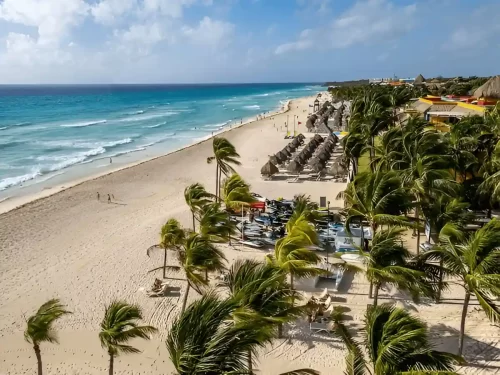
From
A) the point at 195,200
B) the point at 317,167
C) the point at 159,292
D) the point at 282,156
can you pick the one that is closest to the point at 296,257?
the point at 159,292

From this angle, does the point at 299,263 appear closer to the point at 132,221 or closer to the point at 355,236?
the point at 355,236

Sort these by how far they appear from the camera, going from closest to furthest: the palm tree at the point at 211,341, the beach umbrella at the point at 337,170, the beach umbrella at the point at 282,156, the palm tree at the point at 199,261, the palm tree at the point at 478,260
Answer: the palm tree at the point at 211,341 → the palm tree at the point at 478,260 → the palm tree at the point at 199,261 → the beach umbrella at the point at 337,170 → the beach umbrella at the point at 282,156

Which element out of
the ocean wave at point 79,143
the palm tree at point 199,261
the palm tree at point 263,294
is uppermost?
the palm tree at point 263,294

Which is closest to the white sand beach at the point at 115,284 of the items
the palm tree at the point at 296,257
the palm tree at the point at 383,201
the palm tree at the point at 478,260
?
the palm tree at the point at 296,257

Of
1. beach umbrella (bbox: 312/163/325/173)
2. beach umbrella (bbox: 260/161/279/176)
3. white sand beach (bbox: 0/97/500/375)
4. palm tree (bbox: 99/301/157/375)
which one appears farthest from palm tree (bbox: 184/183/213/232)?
beach umbrella (bbox: 312/163/325/173)

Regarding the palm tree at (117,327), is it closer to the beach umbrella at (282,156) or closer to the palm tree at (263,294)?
the palm tree at (263,294)
